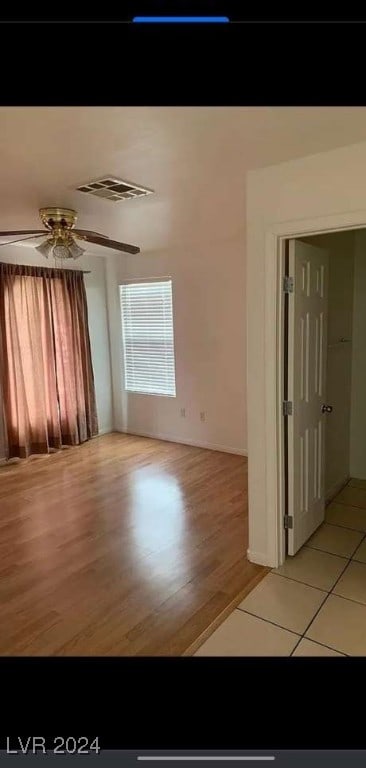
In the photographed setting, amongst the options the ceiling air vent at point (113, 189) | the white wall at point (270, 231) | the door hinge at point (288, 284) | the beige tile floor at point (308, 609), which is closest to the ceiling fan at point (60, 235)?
the ceiling air vent at point (113, 189)

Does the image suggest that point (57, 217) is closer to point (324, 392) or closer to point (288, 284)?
point (288, 284)

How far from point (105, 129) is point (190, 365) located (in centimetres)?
348

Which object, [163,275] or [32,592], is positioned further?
[163,275]

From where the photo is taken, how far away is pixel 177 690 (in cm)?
169

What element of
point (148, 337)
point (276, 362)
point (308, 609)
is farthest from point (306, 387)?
point (148, 337)

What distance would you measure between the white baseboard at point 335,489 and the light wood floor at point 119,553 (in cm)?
71

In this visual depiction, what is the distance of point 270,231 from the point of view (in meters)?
2.23

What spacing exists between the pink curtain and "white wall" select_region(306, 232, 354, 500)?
3.15 m

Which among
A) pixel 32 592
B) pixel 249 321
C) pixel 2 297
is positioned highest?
pixel 2 297

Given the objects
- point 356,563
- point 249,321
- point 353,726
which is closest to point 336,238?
point 249,321

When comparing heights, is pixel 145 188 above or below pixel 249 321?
above

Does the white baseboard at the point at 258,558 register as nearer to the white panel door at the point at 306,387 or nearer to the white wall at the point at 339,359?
the white panel door at the point at 306,387
